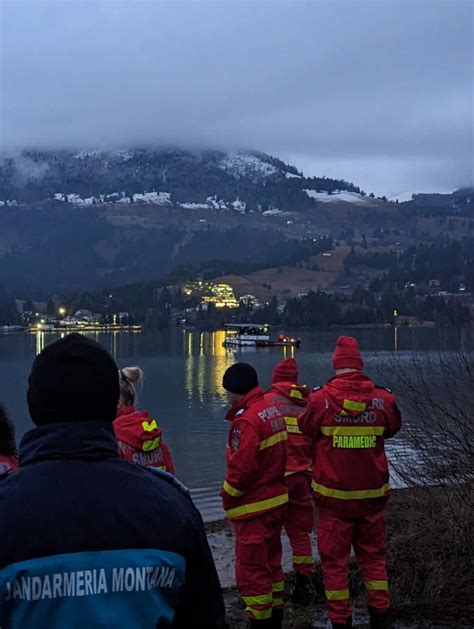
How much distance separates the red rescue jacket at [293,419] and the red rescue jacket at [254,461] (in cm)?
110

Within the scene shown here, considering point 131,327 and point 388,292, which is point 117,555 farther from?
point 388,292

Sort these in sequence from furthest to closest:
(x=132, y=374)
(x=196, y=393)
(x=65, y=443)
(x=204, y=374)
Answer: (x=204, y=374) < (x=196, y=393) < (x=132, y=374) < (x=65, y=443)

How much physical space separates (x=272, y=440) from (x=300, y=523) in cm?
150

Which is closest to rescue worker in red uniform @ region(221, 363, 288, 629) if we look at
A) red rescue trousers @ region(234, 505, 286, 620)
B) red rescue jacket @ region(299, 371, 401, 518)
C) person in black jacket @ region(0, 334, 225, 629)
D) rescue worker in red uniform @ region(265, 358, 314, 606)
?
red rescue trousers @ region(234, 505, 286, 620)

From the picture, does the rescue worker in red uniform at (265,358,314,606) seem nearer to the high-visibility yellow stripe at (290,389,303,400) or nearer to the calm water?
the high-visibility yellow stripe at (290,389,303,400)

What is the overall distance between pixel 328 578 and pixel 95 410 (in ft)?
12.5

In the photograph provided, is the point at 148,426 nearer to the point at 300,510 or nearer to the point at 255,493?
the point at 255,493

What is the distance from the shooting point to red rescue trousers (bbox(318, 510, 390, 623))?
17.3 feet

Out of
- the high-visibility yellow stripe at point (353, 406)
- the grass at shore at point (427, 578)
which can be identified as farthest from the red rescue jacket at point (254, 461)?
the grass at shore at point (427, 578)

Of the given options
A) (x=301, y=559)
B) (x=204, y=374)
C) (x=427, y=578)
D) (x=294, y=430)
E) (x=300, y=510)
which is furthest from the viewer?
(x=204, y=374)

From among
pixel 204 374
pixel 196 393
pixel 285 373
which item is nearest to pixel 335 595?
pixel 285 373

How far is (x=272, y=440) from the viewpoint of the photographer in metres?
5.41

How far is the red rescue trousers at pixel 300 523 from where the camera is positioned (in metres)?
6.49

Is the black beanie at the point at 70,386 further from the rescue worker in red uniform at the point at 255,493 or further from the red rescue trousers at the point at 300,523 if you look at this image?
the red rescue trousers at the point at 300,523
